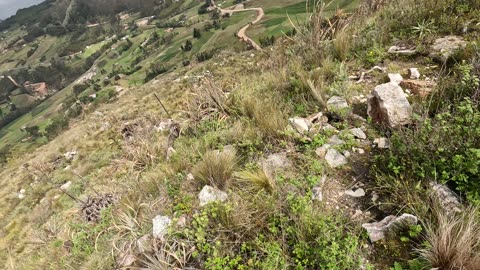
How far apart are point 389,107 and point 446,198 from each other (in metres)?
1.29

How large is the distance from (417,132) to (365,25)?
13.4 ft

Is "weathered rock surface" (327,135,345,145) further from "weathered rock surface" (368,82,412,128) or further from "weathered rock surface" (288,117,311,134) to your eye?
"weathered rock surface" (368,82,412,128)

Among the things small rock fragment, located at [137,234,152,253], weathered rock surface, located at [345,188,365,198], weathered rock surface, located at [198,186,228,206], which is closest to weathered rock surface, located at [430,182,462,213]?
weathered rock surface, located at [345,188,365,198]

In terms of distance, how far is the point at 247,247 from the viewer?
7.74 feet

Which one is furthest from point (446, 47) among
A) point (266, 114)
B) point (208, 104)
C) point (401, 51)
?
point (208, 104)

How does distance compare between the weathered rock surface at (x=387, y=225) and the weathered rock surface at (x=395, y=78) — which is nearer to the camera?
the weathered rock surface at (x=387, y=225)

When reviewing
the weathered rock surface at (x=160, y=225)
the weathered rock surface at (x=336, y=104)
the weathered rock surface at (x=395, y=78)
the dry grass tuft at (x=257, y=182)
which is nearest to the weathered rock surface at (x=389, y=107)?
the weathered rock surface at (x=336, y=104)

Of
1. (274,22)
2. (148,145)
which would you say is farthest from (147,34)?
(148,145)

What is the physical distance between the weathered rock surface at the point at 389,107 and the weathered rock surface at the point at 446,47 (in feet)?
4.17

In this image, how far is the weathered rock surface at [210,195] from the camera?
291 centimetres

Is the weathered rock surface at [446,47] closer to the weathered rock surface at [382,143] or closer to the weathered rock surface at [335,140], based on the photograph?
the weathered rock surface at [382,143]

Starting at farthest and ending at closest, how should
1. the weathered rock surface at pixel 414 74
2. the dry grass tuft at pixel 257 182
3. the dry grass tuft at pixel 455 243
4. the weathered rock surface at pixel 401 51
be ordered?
the weathered rock surface at pixel 401 51
the weathered rock surface at pixel 414 74
the dry grass tuft at pixel 257 182
the dry grass tuft at pixel 455 243

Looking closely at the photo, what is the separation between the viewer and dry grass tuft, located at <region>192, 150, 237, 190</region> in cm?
321

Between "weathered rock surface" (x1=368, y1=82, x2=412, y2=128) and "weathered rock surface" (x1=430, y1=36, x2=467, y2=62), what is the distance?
1.27 meters
